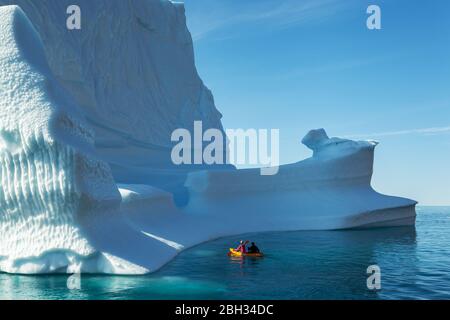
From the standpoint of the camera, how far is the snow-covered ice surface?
1241cm

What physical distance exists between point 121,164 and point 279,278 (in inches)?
771

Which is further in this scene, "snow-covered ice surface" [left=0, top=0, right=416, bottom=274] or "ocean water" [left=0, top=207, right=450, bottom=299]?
"snow-covered ice surface" [left=0, top=0, right=416, bottom=274]

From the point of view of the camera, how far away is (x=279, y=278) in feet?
41.0

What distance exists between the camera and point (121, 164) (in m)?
29.8

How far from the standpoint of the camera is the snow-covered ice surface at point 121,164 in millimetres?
12406

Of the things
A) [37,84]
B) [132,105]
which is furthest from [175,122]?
[37,84]

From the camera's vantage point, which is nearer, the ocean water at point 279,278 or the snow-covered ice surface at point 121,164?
the ocean water at point 279,278

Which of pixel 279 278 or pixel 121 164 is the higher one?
pixel 121 164

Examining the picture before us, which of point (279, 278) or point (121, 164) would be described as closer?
point (279, 278)

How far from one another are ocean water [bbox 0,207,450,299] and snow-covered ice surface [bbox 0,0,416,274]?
Answer: 1.00 metres

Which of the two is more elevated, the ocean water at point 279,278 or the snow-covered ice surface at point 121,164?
the snow-covered ice surface at point 121,164

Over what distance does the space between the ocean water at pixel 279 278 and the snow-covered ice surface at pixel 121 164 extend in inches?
39.3
